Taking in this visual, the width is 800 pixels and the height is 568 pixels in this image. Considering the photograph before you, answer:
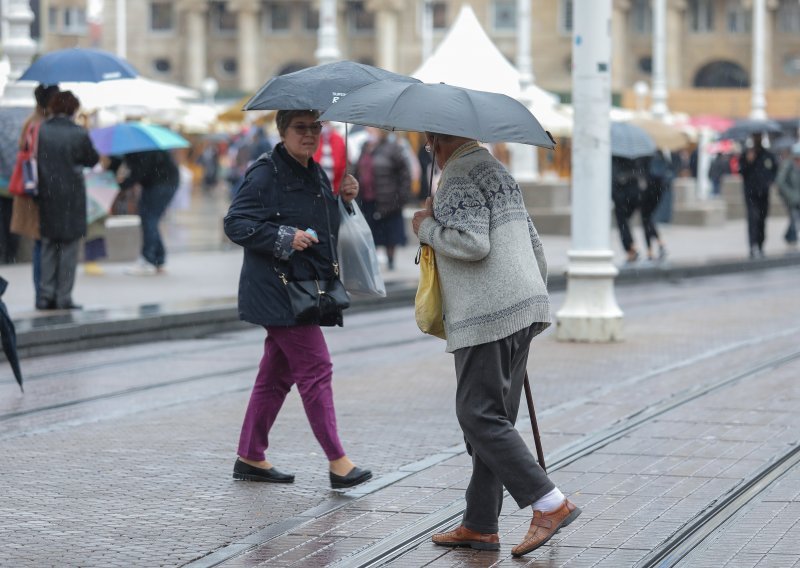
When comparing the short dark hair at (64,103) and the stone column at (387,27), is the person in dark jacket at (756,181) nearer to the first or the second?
the short dark hair at (64,103)

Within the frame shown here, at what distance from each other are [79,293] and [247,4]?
87179 millimetres

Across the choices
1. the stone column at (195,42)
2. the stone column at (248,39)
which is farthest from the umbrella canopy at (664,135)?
the stone column at (195,42)

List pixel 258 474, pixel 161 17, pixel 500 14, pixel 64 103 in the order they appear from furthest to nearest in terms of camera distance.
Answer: pixel 161 17 → pixel 500 14 → pixel 64 103 → pixel 258 474

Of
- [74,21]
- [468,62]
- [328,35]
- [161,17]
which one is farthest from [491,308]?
[161,17]

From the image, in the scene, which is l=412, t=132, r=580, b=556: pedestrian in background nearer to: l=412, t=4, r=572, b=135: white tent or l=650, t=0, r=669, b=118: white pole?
l=412, t=4, r=572, b=135: white tent

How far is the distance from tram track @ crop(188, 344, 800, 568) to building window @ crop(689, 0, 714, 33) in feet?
296

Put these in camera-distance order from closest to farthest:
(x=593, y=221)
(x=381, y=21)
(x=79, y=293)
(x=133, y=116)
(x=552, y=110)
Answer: (x=593, y=221), (x=79, y=293), (x=133, y=116), (x=552, y=110), (x=381, y=21)

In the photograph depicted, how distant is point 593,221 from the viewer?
43.7ft

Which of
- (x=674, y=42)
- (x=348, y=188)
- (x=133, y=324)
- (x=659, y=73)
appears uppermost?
(x=674, y=42)

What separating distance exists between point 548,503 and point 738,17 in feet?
309

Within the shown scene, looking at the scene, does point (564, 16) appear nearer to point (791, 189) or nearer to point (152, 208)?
point (791, 189)

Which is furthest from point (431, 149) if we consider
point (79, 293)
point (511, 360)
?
point (79, 293)

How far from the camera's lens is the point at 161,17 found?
→ 104062 millimetres

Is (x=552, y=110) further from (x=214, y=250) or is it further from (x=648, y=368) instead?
(x=648, y=368)
